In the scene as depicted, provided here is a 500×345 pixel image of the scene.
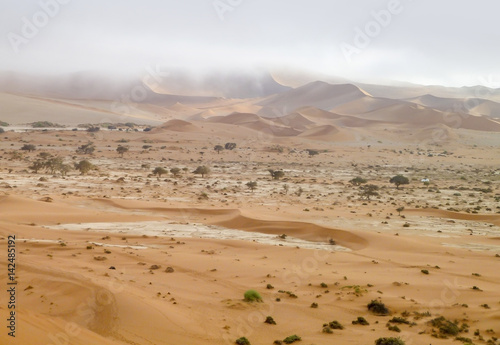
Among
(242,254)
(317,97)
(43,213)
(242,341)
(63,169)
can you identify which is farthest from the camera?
(317,97)

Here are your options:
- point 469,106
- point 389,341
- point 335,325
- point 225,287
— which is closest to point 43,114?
point 225,287

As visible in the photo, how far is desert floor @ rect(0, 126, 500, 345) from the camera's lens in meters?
7.98

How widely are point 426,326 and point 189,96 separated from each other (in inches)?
6911

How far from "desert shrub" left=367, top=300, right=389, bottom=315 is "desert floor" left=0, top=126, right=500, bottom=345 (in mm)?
116

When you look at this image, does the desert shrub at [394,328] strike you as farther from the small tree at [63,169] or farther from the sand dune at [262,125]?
the sand dune at [262,125]

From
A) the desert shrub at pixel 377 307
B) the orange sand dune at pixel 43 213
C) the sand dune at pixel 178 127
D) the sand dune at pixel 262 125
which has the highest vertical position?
the sand dune at pixel 262 125

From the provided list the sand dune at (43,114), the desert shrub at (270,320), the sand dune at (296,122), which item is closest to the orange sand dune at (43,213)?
the desert shrub at (270,320)

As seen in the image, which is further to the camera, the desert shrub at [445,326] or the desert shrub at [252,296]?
the desert shrub at [252,296]

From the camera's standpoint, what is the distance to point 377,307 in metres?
9.09

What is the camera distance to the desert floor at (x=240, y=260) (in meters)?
7.98

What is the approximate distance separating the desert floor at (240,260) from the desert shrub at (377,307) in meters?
0.12

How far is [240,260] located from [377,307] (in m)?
4.59

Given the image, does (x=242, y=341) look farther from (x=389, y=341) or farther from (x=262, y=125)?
(x=262, y=125)

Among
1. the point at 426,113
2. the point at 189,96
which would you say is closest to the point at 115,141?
the point at 426,113
